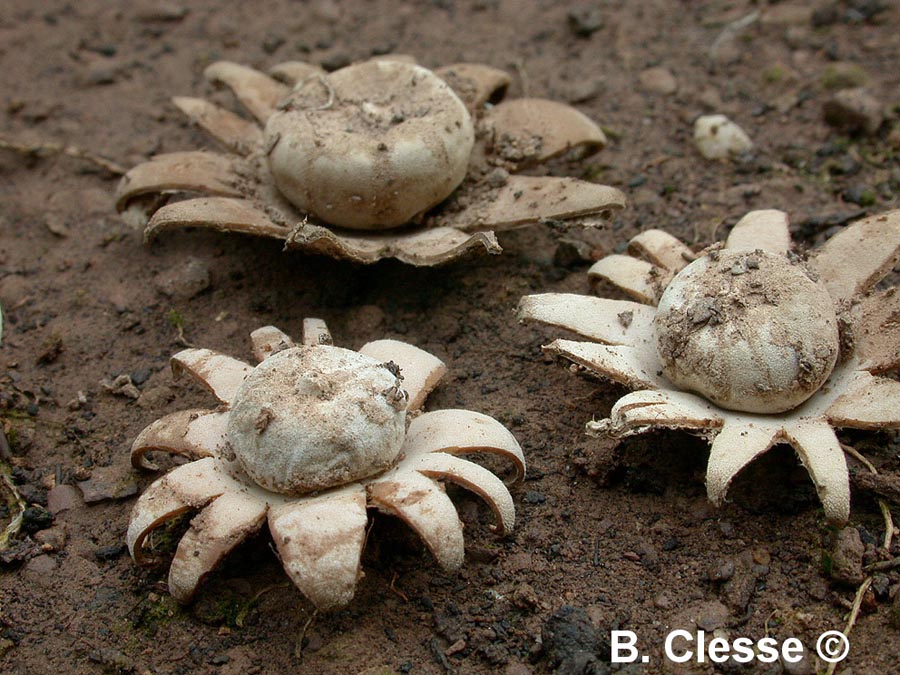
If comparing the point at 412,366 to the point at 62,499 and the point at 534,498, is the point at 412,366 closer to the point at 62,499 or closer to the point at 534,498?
the point at 534,498

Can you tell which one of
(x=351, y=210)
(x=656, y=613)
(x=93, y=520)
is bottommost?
(x=93, y=520)

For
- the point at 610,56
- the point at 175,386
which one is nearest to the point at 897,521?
the point at 175,386

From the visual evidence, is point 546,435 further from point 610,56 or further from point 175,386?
point 610,56

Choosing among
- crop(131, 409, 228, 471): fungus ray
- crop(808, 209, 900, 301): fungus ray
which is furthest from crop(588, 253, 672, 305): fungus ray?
crop(131, 409, 228, 471): fungus ray

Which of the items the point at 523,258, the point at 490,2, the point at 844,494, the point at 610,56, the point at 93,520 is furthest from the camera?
the point at 490,2

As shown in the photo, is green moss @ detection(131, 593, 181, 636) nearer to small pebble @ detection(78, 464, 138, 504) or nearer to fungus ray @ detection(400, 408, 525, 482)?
small pebble @ detection(78, 464, 138, 504)

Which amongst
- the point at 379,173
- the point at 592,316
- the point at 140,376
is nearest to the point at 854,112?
the point at 592,316

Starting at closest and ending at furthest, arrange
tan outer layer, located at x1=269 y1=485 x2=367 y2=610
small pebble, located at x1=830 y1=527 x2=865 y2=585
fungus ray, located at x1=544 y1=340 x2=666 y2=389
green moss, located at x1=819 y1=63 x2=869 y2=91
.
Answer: tan outer layer, located at x1=269 y1=485 x2=367 y2=610 < small pebble, located at x1=830 y1=527 x2=865 y2=585 < fungus ray, located at x1=544 y1=340 x2=666 y2=389 < green moss, located at x1=819 y1=63 x2=869 y2=91
